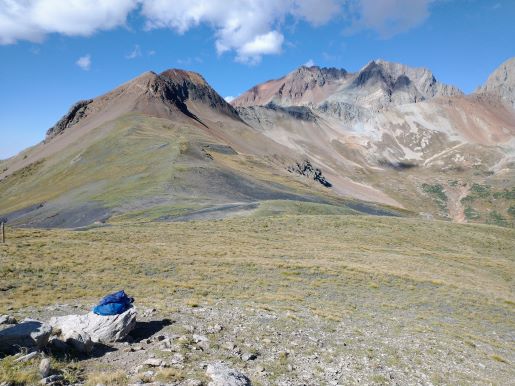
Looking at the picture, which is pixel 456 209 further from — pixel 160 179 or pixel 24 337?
pixel 24 337

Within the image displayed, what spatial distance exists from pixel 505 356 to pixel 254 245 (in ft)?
81.6

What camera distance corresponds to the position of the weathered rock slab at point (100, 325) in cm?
1354

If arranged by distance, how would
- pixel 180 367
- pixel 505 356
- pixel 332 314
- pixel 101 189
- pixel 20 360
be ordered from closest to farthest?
pixel 20 360 → pixel 180 367 → pixel 505 356 → pixel 332 314 → pixel 101 189

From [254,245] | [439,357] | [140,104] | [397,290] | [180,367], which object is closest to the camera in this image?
[180,367]

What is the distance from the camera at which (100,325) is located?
13.9m

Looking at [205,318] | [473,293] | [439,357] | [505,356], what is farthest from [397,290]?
[205,318]

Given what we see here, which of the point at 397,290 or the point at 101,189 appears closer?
the point at 397,290

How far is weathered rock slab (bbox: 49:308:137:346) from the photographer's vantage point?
1354cm

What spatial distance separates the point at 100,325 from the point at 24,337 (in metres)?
2.55

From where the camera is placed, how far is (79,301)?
19828 mm

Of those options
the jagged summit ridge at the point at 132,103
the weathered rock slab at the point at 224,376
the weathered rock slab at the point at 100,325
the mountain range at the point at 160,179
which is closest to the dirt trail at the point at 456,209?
the mountain range at the point at 160,179

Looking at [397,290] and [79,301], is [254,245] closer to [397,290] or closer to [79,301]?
[397,290]

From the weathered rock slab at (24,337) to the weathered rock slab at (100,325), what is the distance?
3.84 ft

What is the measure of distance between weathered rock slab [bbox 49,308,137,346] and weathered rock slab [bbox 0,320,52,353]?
3.84 feet
